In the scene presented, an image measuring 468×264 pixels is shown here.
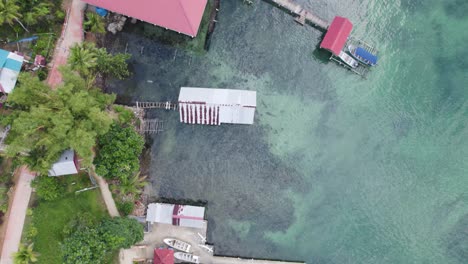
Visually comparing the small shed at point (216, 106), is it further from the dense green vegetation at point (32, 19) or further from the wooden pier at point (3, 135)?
the wooden pier at point (3, 135)

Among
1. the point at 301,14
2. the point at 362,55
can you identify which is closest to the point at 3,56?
the point at 301,14

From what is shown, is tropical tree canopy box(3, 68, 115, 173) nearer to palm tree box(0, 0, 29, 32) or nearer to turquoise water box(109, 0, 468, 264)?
palm tree box(0, 0, 29, 32)

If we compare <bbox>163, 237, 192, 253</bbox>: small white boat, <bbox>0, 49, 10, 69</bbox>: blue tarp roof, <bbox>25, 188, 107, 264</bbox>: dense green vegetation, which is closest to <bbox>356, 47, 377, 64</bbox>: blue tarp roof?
<bbox>163, 237, 192, 253</bbox>: small white boat

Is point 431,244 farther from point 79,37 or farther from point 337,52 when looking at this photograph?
point 79,37

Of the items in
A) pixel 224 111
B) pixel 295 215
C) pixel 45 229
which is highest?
pixel 224 111

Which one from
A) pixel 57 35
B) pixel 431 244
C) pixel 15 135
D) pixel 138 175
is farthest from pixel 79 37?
pixel 431 244

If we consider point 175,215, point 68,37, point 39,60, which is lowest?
point 175,215

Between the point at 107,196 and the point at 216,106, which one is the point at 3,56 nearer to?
the point at 107,196
